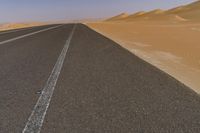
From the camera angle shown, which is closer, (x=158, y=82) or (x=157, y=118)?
(x=157, y=118)

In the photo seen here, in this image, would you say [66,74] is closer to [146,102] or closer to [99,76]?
[99,76]

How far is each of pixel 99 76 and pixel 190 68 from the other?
10.6ft

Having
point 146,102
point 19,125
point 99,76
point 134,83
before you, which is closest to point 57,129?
point 19,125

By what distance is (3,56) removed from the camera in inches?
436

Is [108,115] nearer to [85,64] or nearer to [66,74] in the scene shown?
[66,74]

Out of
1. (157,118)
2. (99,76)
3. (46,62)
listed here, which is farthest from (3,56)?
(157,118)

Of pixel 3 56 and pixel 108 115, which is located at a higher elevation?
pixel 108 115

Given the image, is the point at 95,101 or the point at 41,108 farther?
the point at 95,101

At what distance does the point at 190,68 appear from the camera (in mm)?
9008

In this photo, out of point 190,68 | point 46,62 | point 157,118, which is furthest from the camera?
point 46,62

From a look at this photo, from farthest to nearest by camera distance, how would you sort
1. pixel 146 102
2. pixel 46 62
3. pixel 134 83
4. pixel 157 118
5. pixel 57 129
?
pixel 46 62
pixel 134 83
pixel 146 102
pixel 157 118
pixel 57 129

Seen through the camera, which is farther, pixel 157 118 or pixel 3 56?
pixel 3 56

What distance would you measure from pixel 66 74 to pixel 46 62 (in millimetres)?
2349

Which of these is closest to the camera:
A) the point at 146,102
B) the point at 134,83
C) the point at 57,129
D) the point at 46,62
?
the point at 57,129
